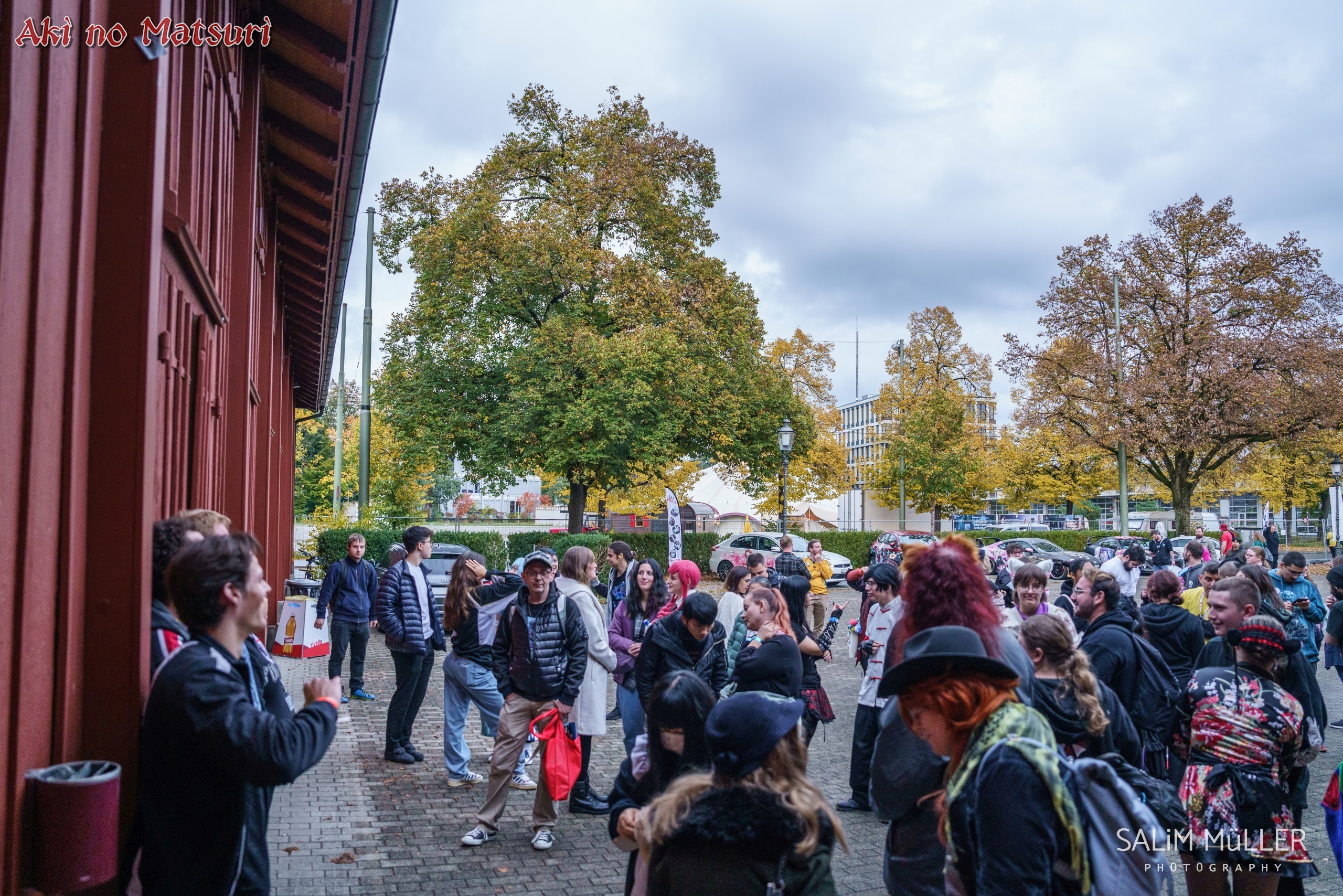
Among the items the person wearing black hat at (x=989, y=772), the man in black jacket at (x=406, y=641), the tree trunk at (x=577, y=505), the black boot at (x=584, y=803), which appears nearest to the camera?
the person wearing black hat at (x=989, y=772)

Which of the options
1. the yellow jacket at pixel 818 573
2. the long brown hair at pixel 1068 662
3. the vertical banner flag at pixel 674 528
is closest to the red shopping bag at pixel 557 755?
the long brown hair at pixel 1068 662

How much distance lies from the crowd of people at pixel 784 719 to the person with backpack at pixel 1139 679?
0.04 feet

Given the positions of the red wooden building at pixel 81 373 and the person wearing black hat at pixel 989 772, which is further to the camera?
the red wooden building at pixel 81 373

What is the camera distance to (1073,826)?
235 centimetres

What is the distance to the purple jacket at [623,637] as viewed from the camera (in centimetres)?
797

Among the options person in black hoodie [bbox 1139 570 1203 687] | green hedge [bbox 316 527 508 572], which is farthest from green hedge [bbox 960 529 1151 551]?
person in black hoodie [bbox 1139 570 1203 687]

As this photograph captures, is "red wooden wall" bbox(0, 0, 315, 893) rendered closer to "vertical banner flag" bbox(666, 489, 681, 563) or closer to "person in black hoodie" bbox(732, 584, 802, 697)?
"person in black hoodie" bbox(732, 584, 802, 697)

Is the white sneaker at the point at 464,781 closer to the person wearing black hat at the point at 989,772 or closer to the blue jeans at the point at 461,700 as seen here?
the blue jeans at the point at 461,700

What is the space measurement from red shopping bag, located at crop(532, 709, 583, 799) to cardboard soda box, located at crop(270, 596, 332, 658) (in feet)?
26.3

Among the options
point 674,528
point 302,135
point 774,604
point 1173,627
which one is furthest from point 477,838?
point 674,528

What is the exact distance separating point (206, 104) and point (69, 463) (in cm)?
407

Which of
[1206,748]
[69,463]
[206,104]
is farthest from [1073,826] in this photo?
[206,104]

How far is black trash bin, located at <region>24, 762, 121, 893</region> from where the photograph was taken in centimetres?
270

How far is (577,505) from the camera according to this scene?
29.1m
